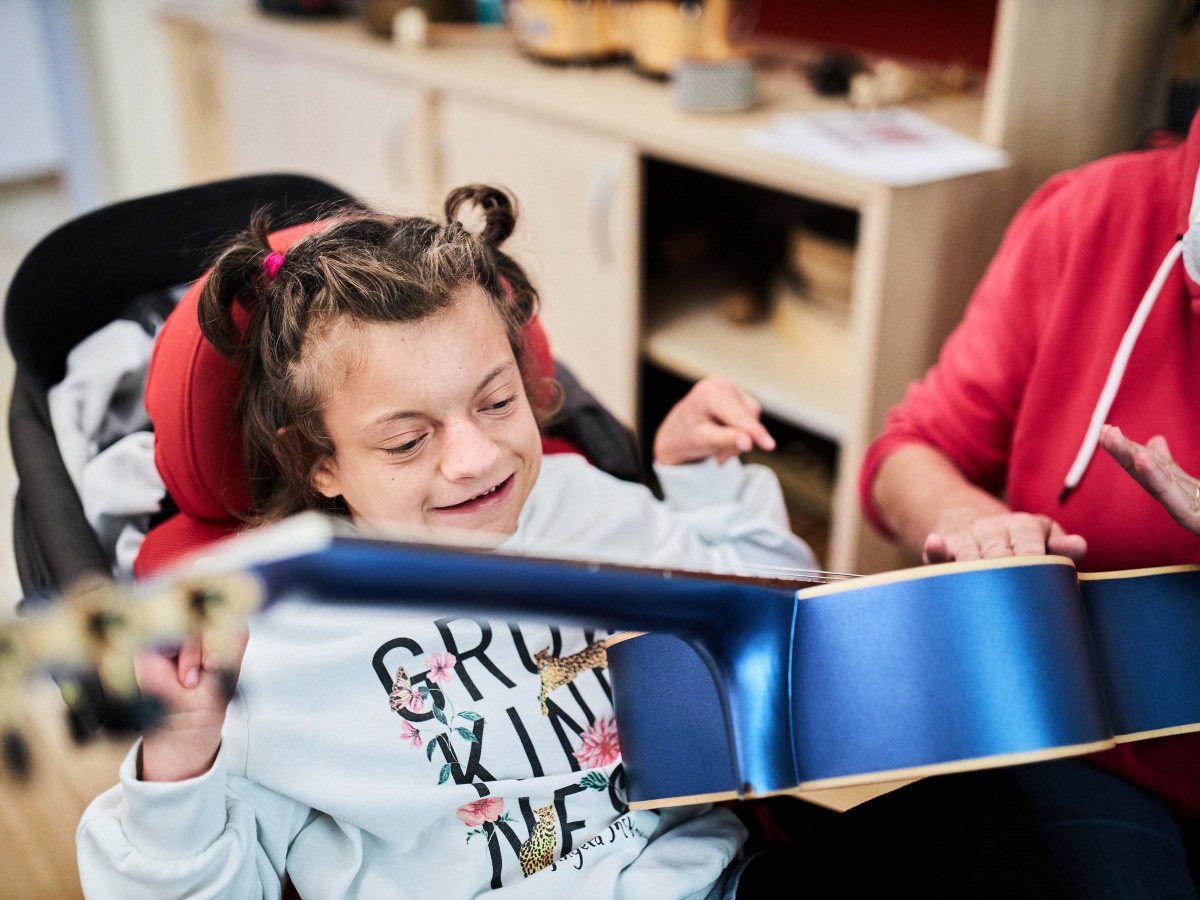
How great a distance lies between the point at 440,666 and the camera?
88 cm

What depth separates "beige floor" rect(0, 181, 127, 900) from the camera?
1.45ft

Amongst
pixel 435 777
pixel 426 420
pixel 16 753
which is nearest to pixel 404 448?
pixel 426 420

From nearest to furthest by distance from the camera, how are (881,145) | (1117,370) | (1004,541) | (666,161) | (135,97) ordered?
(1004,541), (1117,370), (881,145), (666,161), (135,97)

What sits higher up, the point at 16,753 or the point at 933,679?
the point at 16,753

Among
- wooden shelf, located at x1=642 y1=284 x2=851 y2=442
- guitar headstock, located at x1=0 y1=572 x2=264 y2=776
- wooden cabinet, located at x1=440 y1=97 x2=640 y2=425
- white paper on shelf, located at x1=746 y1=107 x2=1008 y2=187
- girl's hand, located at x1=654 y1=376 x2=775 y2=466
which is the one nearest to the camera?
guitar headstock, located at x1=0 y1=572 x2=264 y2=776

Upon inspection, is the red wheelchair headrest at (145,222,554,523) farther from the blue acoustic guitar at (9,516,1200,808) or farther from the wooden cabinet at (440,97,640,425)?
the wooden cabinet at (440,97,640,425)

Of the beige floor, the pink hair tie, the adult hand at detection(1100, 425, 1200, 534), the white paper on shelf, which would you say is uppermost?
the pink hair tie

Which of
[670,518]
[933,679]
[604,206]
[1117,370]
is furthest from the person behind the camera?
[604,206]

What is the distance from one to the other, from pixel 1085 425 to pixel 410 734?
64 centimetres

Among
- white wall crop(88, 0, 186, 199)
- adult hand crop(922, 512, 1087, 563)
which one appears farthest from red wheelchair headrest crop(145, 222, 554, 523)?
white wall crop(88, 0, 186, 199)

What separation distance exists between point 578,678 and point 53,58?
2.96m

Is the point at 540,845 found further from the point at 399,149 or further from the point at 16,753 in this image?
the point at 399,149

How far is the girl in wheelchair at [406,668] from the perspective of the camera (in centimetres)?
81

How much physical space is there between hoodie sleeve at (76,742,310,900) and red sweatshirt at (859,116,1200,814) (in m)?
0.71
